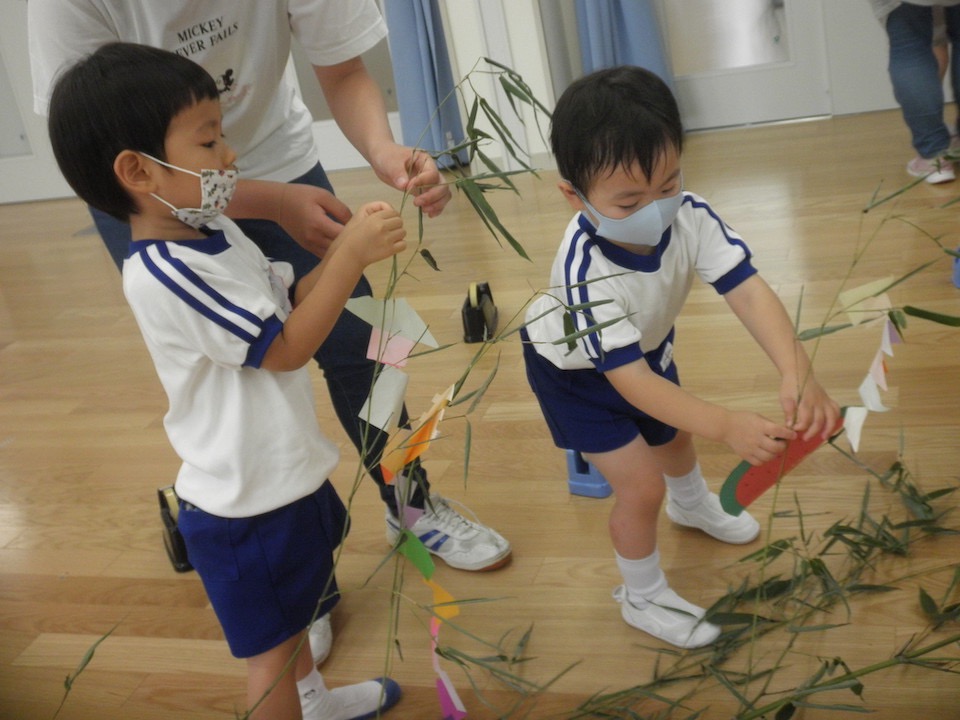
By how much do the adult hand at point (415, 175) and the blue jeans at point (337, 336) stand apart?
8.3 inches

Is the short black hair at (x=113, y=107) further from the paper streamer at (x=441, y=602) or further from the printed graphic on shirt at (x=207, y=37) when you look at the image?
the paper streamer at (x=441, y=602)

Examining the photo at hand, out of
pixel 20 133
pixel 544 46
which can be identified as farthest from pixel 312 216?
pixel 20 133

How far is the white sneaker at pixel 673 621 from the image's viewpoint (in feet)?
5.35

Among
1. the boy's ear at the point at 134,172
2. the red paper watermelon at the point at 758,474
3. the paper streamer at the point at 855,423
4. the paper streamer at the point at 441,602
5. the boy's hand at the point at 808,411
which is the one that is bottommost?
the paper streamer at the point at 441,602

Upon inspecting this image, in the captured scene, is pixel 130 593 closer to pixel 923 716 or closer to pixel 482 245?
pixel 923 716

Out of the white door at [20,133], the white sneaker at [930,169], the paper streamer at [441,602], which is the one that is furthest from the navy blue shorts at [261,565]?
the white door at [20,133]

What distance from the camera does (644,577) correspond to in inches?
65.4

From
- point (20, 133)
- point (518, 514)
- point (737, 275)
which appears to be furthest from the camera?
point (20, 133)

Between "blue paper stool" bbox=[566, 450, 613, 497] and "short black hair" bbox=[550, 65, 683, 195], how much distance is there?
774 mm

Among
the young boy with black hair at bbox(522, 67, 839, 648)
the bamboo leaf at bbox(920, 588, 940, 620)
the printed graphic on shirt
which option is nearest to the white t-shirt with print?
the printed graphic on shirt

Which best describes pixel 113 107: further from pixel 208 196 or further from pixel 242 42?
pixel 242 42

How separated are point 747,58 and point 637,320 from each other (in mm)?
3032

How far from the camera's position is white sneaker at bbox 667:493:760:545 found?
→ 1.83 metres

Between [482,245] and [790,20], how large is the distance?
5.35 ft
